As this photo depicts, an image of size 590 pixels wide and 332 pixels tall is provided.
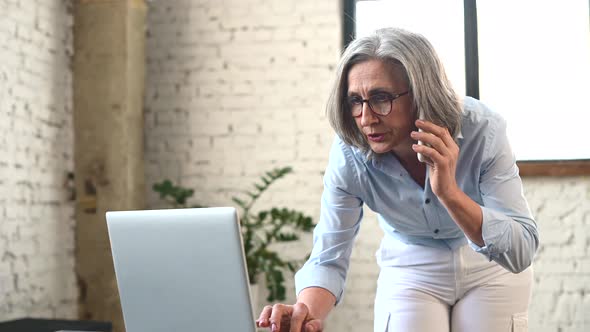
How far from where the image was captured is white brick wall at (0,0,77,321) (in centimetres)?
347

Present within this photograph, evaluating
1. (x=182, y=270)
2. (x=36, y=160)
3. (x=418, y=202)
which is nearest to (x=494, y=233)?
(x=418, y=202)

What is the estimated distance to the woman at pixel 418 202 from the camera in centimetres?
177

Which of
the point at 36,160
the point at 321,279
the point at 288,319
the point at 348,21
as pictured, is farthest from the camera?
the point at 348,21

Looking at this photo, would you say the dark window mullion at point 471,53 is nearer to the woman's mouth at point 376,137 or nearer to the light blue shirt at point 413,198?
the light blue shirt at point 413,198

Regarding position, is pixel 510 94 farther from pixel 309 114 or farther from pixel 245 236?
pixel 245 236

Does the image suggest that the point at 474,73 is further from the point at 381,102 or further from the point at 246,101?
the point at 381,102

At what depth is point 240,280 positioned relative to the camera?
1287mm

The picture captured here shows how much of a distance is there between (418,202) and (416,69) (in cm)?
41

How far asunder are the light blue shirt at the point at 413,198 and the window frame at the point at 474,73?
6.00ft

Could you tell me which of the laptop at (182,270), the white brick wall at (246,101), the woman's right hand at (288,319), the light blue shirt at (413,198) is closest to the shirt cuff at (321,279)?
the light blue shirt at (413,198)

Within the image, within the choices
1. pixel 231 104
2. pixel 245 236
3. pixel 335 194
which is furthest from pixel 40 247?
pixel 335 194

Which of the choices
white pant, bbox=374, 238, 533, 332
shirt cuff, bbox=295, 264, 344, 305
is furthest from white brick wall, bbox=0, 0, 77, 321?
white pant, bbox=374, 238, 533, 332

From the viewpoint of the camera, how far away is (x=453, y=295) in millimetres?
2086

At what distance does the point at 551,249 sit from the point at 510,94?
2.89ft
